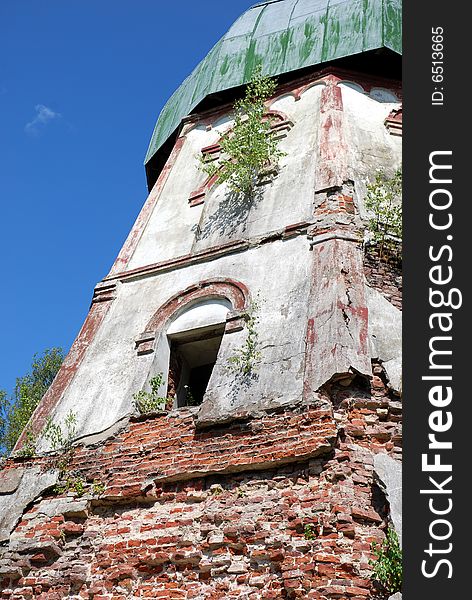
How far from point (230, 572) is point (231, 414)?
1657 millimetres

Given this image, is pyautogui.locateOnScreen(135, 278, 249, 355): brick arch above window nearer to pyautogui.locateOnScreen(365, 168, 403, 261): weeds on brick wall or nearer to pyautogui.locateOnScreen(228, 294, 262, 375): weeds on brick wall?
pyautogui.locateOnScreen(228, 294, 262, 375): weeds on brick wall

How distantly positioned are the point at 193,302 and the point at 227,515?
3.49m

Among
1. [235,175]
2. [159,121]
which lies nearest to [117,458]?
[235,175]

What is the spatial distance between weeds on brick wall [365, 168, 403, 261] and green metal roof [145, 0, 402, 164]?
3.54 m

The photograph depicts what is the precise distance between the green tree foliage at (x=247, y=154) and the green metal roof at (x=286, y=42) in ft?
4.75

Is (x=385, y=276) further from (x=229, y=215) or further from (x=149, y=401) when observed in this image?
(x=149, y=401)

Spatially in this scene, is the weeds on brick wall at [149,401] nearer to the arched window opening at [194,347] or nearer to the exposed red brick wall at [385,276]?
the arched window opening at [194,347]

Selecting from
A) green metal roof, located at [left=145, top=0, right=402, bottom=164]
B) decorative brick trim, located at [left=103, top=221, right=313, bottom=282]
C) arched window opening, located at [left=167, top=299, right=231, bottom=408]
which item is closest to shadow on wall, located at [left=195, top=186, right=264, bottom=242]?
decorative brick trim, located at [left=103, top=221, right=313, bottom=282]

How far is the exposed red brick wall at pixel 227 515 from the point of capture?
608 cm

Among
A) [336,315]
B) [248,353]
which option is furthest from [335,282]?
[248,353]

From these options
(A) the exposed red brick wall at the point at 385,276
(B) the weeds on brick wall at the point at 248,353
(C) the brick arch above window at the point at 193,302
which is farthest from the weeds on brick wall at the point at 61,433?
(A) the exposed red brick wall at the point at 385,276

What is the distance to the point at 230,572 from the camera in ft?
20.6

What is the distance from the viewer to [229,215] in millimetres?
10688

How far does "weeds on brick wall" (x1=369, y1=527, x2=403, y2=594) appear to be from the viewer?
215 inches
